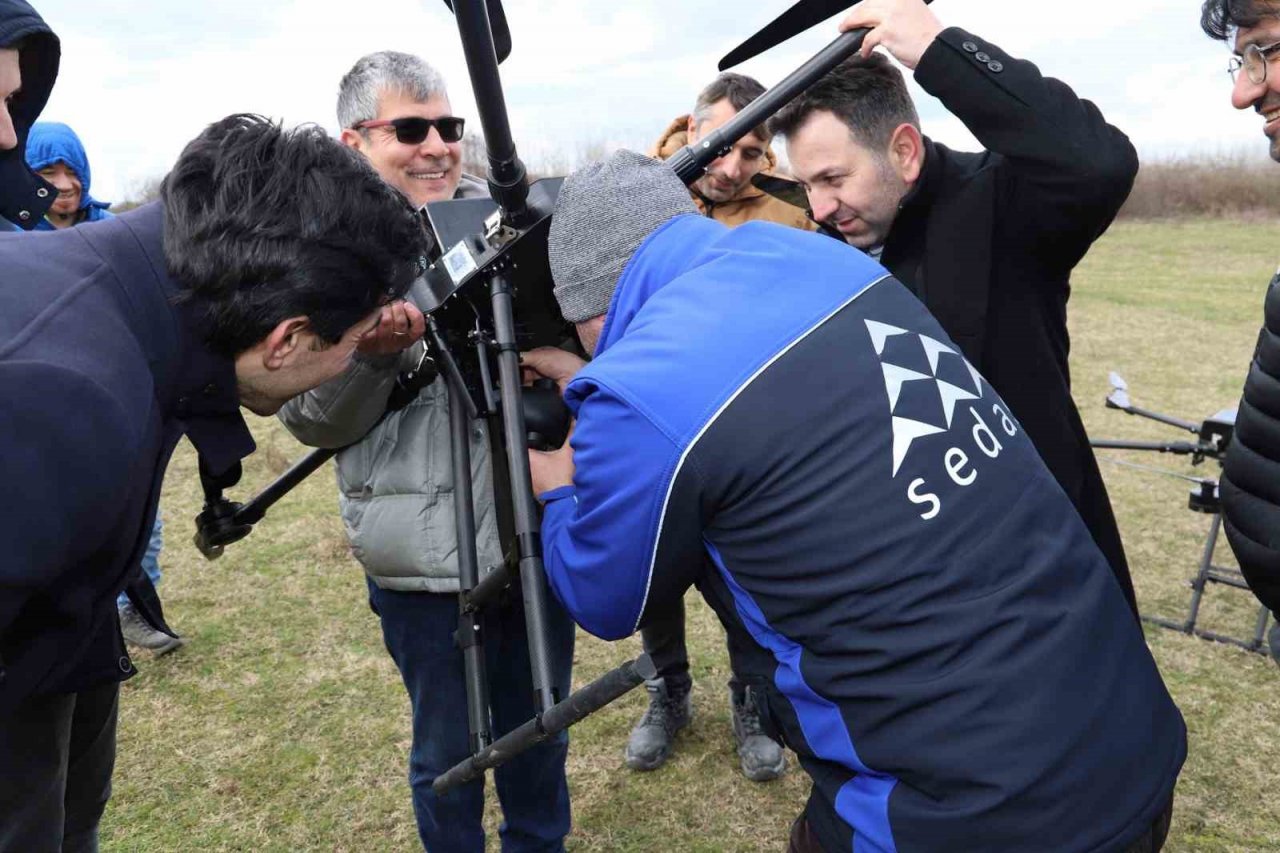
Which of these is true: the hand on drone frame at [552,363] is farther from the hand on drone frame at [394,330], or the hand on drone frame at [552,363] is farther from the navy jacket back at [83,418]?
the navy jacket back at [83,418]

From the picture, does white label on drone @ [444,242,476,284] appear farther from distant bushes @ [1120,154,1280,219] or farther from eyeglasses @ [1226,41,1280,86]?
A: distant bushes @ [1120,154,1280,219]

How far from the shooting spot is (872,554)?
4.59 feet

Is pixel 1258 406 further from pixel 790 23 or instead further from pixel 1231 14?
pixel 790 23

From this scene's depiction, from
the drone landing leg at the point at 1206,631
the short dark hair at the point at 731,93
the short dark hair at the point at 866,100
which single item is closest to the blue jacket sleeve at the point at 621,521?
the short dark hair at the point at 866,100

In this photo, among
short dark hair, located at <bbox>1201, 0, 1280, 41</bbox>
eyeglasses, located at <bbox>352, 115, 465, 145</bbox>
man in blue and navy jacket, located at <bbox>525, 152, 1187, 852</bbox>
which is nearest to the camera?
man in blue and navy jacket, located at <bbox>525, 152, 1187, 852</bbox>

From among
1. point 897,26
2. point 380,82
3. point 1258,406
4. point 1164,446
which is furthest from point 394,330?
point 1164,446

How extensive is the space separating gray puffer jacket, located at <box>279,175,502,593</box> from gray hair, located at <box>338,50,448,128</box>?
761 millimetres

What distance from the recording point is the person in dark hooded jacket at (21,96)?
2135mm

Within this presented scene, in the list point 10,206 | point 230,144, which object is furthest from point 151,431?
point 10,206

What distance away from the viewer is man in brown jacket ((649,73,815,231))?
11.1 feet

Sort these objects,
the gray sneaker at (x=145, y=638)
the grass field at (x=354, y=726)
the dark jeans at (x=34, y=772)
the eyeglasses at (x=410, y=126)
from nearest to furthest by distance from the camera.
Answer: the dark jeans at (x=34, y=772), the eyeglasses at (x=410, y=126), the grass field at (x=354, y=726), the gray sneaker at (x=145, y=638)

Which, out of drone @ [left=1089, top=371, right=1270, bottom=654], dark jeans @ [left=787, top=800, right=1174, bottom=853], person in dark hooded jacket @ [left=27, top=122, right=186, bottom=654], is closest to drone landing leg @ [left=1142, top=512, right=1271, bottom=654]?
drone @ [left=1089, top=371, right=1270, bottom=654]

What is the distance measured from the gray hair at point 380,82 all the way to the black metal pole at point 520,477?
3.30 feet

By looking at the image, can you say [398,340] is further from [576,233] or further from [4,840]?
[4,840]
